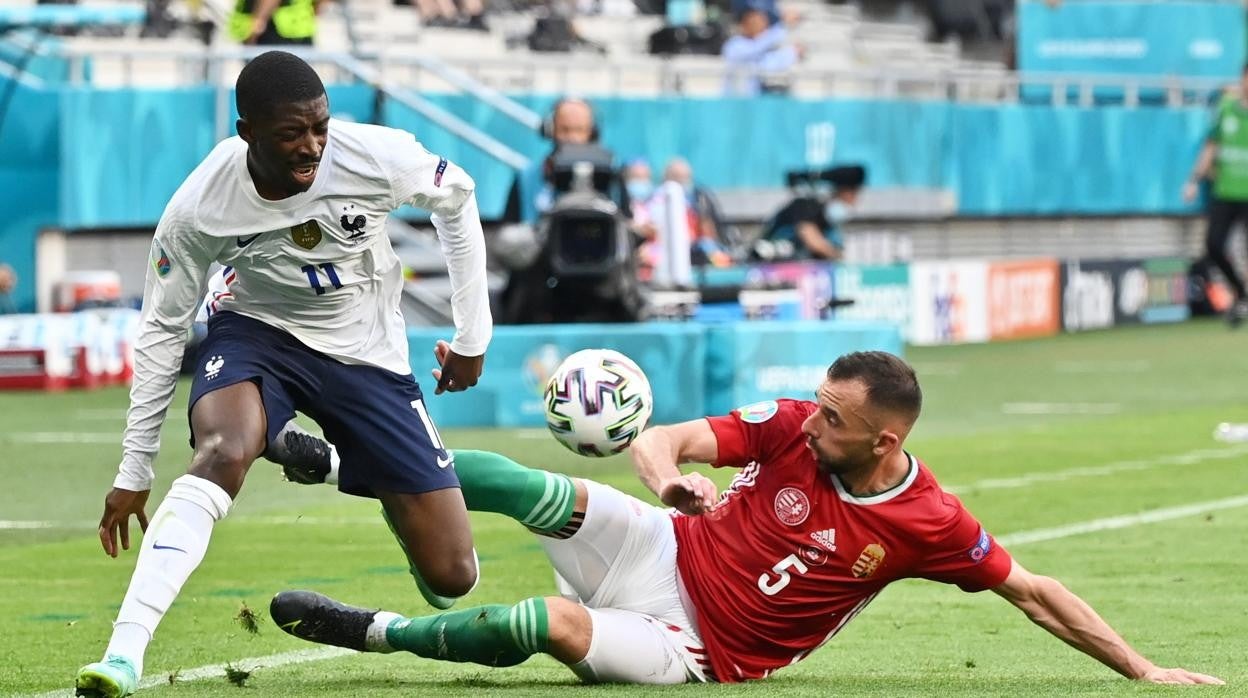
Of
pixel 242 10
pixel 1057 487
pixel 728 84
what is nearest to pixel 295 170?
pixel 1057 487

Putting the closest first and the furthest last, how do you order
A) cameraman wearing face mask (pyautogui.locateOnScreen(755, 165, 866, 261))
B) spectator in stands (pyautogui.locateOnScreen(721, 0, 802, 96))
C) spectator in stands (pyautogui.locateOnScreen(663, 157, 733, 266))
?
spectator in stands (pyautogui.locateOnScreen(663, 157, 733, 266)) < cameraman wearing face mask (pyautogui.locateOnScreen(755, 165, 866, 261)) < spectator in stands (pyautogui.locateOnScreen(721, 0, 802, 96))

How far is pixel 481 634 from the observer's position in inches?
248

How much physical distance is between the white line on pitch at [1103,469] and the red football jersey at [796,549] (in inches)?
221

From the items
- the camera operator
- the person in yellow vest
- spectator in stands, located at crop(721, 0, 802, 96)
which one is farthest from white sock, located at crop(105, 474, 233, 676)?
spectator in stands, located at crop(721, 0, 802, 96)

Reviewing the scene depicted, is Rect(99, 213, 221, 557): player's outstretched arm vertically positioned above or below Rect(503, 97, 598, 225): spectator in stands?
above

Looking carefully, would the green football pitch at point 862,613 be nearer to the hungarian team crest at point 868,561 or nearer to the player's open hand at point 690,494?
the hungarian team crest at point 868,561

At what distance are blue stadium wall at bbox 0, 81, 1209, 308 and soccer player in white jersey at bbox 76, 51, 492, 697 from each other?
14.0m

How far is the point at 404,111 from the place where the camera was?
21.8m

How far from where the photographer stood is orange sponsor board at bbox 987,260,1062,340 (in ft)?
89.4

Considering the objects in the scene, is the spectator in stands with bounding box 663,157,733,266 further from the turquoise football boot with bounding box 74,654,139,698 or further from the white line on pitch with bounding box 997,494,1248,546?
the turquoise football boot with bounding box 74,654,139,698

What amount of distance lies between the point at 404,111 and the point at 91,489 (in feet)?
32.9

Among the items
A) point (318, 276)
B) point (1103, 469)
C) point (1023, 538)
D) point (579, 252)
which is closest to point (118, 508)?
point (318, 276)

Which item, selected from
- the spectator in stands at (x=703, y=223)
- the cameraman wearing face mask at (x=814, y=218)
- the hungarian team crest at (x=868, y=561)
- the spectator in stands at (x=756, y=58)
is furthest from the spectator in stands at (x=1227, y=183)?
the hungarian team crest at (x=868, y=561)

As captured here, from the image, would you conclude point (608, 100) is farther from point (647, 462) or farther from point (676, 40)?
point (647, 462)
